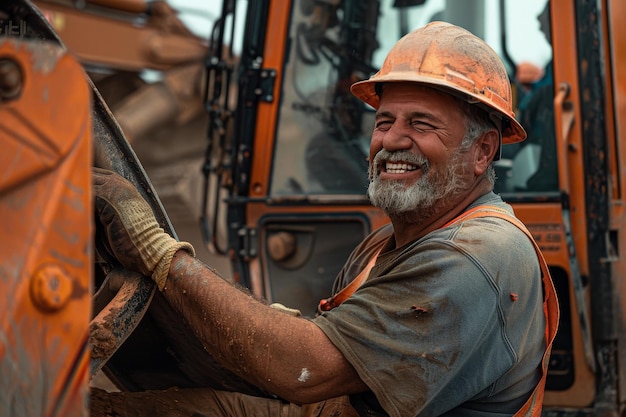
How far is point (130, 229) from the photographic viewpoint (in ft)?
7.11

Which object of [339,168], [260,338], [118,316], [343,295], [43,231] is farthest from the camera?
[339,168]

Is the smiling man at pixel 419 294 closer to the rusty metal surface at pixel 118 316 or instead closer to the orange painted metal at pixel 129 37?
the rusty metal surface at pixel 118 316

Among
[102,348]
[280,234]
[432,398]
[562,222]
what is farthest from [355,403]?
[280,234]

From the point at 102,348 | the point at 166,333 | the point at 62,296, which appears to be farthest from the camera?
the point at 166,333

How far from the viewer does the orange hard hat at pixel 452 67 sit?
2.53m

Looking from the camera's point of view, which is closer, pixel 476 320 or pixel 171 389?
pixel 476 320

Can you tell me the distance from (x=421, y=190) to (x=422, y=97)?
10.2 inches

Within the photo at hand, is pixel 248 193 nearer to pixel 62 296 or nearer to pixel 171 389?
pixel 171 389

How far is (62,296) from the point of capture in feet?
4.37

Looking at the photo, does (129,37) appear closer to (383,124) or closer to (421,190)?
(383,124)

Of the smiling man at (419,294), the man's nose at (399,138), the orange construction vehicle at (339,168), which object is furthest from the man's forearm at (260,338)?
the man's nose at (399,138)

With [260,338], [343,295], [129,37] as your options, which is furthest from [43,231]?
[129,37]

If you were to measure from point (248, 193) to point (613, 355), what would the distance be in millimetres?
1963

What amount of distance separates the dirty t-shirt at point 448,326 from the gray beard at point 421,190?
207mm
